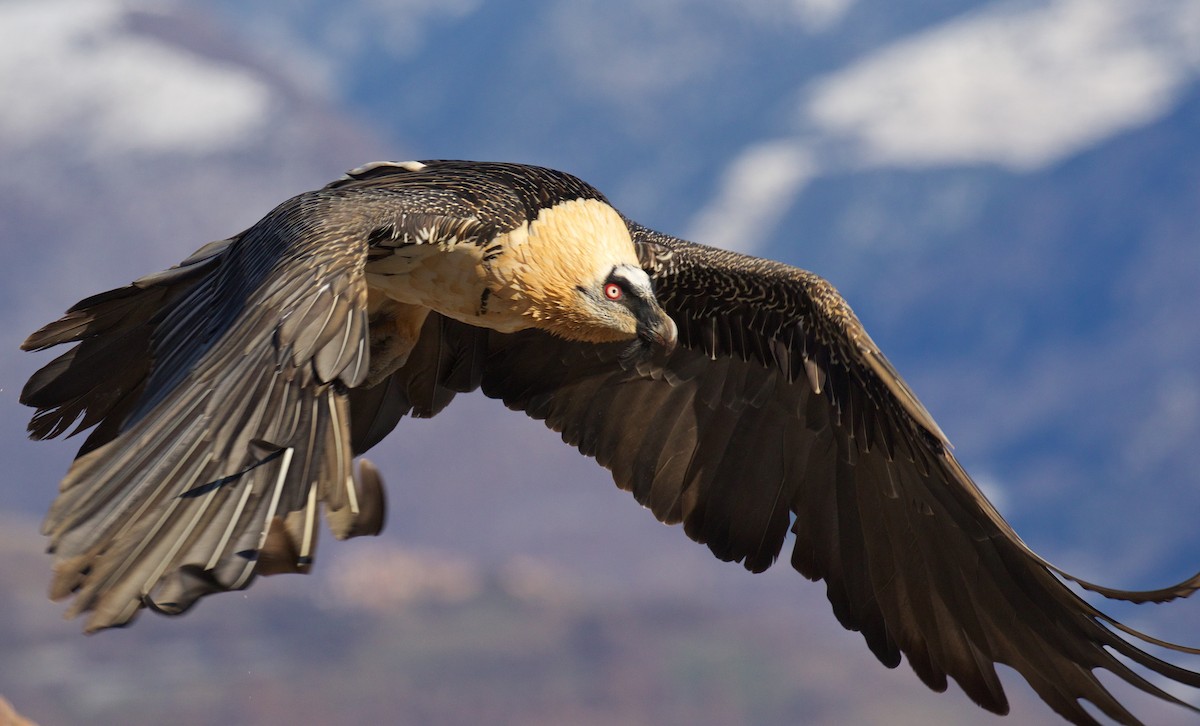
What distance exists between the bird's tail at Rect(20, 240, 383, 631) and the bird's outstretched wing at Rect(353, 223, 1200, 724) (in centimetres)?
298

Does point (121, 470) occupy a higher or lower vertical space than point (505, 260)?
lower

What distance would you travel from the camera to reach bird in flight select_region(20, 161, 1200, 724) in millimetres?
5105

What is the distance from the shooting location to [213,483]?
511 centimetres

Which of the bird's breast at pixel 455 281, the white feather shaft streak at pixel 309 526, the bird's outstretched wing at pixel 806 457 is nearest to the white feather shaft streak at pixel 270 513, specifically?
the white feather shaft streak at pixel 309 526

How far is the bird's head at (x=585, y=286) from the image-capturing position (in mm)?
7426

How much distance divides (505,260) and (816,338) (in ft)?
6.25

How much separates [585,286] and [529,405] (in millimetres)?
1824

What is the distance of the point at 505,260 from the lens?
730cm

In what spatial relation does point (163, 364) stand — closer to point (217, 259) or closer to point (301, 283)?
point (301, 283)

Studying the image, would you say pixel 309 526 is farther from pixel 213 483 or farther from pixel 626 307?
pixel 626 307

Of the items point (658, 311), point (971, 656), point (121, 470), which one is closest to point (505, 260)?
point (658, 311)

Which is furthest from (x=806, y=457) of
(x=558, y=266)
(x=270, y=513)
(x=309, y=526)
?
(x=270, y=513)

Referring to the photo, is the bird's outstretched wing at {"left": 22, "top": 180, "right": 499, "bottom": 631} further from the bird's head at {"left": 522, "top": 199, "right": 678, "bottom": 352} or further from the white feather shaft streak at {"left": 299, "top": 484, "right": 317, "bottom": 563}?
the bird's head at {"left": 522, "top": 199, "right": 678, "bottom": 352}

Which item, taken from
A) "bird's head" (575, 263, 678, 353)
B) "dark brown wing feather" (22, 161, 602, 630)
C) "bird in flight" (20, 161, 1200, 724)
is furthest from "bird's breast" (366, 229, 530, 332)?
"bird's head" (575, 263, 678, 353)
